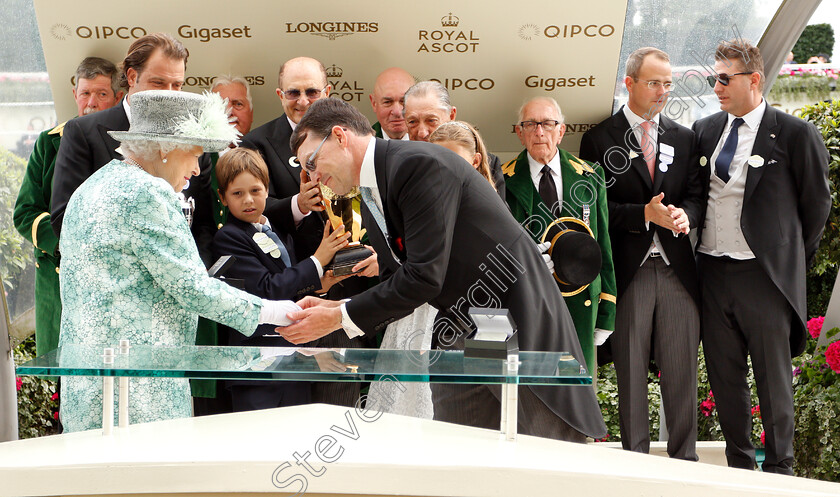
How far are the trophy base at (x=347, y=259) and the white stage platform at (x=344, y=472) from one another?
1867 millimetres

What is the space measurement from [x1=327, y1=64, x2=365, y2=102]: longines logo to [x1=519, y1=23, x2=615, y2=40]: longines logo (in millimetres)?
1033

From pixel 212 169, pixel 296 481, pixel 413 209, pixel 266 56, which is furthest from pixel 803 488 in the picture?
pixel 266 56

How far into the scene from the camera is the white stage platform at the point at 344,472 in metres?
2.24

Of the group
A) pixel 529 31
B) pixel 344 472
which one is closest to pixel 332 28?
pixel 529 31

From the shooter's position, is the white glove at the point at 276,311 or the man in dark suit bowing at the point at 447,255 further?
the white glove at the point at 276,311

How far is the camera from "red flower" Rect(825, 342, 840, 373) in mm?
5090

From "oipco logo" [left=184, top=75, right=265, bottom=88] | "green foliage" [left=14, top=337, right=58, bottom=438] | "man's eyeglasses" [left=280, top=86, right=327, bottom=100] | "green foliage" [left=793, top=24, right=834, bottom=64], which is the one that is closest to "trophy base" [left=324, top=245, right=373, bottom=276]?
"man's eyeglasses" [left=280, top=86, right=327, bottom=100]

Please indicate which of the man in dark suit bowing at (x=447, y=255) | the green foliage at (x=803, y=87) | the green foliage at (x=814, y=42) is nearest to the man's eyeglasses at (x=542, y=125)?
the man in dark suit bowing at (x=447, y=255)

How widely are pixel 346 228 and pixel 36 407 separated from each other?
2.74m

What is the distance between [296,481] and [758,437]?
4.54 m

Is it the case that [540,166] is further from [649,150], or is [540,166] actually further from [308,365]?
[308,365]

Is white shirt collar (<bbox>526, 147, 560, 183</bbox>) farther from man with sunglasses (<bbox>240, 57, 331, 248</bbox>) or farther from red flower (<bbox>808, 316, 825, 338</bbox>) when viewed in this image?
red flower (<bbox>808, 316, 825, 338</bbox>)

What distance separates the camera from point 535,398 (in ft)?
10.8

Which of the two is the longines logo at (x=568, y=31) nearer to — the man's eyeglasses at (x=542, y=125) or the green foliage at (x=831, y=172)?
the man's eyeglasses at (x=542, y=125)
